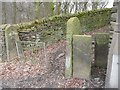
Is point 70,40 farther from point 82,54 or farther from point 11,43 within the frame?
point 11,43

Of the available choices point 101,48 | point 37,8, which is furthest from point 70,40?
point 37,8

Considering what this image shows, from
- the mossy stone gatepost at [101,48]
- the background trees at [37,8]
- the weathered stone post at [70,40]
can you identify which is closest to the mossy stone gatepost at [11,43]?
the background trees at [37,8]

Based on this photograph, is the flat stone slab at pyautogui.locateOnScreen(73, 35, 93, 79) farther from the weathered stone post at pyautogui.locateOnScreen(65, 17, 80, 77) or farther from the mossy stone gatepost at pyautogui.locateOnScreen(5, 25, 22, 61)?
the mossy stone gatepost at pyautogui.locateOnScreen(5, 25, 22, 61)

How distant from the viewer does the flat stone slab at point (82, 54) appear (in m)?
1.18

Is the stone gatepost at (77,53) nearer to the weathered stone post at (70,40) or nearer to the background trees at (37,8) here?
the weathered stone post at (70,40)

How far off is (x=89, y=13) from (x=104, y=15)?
133 mm

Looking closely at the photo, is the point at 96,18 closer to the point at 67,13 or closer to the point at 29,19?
the point at 67,13

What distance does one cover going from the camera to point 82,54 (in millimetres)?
1188

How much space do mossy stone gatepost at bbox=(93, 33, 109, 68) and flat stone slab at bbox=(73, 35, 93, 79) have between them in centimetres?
9

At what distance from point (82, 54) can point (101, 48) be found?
0.18 metres

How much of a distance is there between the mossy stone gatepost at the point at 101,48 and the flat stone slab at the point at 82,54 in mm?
88

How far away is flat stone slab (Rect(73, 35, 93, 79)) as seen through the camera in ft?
3.87

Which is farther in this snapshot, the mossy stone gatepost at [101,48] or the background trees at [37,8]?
the background trees at [37,8]

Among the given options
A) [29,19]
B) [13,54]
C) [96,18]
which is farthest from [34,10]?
[96,18]
